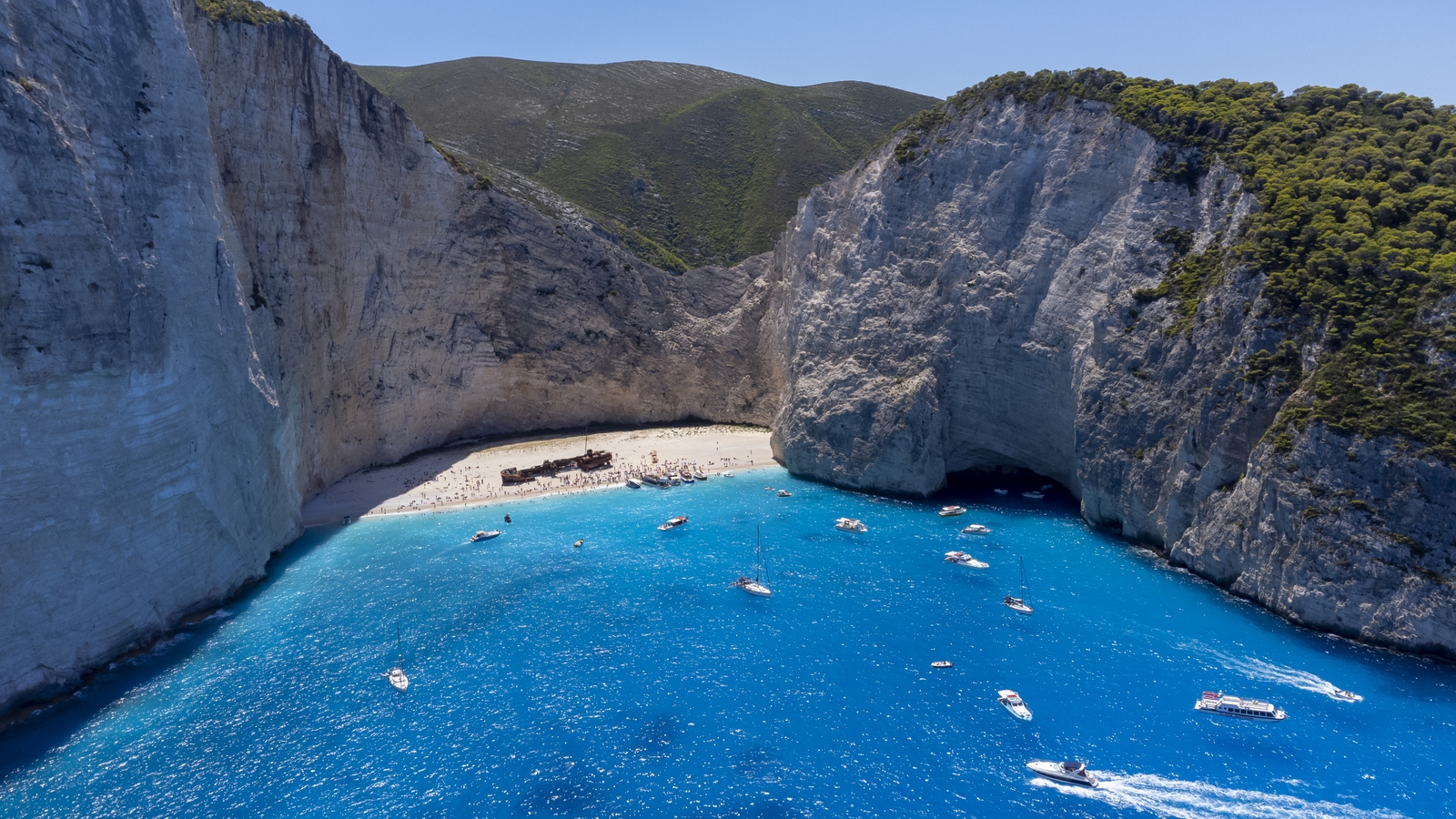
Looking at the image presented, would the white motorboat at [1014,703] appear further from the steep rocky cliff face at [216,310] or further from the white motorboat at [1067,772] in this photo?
the steep rocky cliff face at [216,310]

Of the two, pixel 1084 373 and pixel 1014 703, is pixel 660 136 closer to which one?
pixel 1084 373

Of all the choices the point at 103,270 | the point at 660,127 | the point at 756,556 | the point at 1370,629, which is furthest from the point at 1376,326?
the point at 660,127

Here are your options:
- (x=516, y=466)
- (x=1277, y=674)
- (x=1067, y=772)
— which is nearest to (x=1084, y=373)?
(x=1277, y=674)

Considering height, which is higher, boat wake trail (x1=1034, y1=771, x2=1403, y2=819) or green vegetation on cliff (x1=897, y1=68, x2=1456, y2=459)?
green vegetation on cliff (x1=897, y1=68, x2=1456, y2=459)

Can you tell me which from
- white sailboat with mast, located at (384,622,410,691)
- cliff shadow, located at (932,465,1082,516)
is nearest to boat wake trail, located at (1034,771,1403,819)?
white sailboat with mast, located at (384,622,410,691)

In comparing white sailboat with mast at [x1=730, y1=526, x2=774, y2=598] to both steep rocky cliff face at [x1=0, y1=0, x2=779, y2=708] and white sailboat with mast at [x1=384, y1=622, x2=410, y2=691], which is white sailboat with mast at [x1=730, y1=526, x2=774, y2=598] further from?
steep rocky cliff face at [x1=0, y1=0, x2=779, y2=708]

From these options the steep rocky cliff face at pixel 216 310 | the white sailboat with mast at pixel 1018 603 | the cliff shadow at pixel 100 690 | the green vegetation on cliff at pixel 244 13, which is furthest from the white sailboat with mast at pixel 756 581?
the green vegetation on cliff at pixel 244 13
